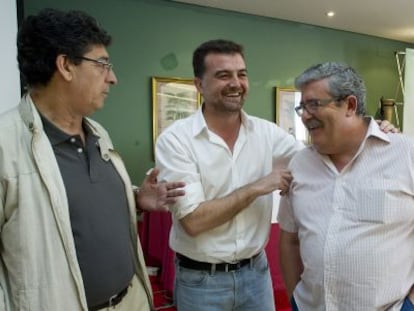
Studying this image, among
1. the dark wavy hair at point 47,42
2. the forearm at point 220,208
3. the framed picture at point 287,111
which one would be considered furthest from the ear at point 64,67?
the framed picture at point 287,111

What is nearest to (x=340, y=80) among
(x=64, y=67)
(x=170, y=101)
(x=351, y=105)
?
(x=351, y=105)

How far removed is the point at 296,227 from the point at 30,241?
2.89 ft

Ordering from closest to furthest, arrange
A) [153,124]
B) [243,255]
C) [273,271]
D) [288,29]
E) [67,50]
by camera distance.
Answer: [67,50] < [243,255] < [273,271] < [153,124] < [288,29]

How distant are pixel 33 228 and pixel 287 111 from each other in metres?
3.86

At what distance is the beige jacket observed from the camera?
3.31 feet

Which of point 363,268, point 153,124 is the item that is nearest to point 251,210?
point 363,268

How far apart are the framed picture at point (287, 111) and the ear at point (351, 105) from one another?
Result: 10.6 feet

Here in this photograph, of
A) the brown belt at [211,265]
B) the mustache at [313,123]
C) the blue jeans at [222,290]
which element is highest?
the mustache at [313,123]

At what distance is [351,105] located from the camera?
126 cm

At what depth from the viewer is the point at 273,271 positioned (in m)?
2.47

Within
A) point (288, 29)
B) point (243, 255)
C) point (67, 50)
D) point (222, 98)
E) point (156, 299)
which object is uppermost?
point (288, 29)

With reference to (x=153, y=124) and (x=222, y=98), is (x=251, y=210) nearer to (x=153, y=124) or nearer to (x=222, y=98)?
(x=222, y=98)

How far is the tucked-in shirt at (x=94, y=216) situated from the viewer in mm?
1136

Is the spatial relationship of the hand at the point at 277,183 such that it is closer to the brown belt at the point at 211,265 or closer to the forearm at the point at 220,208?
the forearm at the point at 220,208
